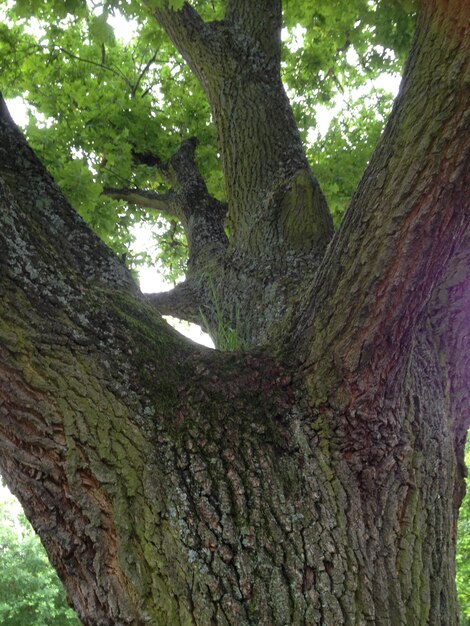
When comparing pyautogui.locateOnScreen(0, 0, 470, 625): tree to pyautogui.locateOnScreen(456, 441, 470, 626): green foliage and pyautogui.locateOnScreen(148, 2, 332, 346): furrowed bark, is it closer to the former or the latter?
pyautogui.locateOnScreen(148, 2, 332, 346): furrowed bark

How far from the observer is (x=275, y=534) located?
1.75 m

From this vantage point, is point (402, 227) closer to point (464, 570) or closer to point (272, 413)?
point (272, 413)

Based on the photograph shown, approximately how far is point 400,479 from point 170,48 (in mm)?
7364

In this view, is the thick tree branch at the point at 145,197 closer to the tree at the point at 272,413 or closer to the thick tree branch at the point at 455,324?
the tree at the point at 272,413

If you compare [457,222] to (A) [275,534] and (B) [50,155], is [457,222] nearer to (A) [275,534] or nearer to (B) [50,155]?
(A) [275,534]

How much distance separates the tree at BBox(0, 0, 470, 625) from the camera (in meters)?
1.70

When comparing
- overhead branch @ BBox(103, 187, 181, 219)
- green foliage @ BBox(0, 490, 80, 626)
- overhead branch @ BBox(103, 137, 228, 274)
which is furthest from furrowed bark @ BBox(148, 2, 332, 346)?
green foliage @ BBox(0, 490, 80, 626)

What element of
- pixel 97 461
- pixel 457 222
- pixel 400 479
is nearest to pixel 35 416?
pixel 97 461

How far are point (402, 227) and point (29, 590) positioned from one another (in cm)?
1388

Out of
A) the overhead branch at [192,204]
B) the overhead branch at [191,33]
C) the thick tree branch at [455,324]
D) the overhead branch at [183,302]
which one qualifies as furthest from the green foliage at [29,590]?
the thick tree branch at [455,324]

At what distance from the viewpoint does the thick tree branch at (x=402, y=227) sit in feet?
6.00

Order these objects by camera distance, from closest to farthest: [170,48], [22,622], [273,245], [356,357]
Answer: [356,357], [273,245], [170,48], [22,622]

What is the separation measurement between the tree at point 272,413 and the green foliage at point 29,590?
11.7 metres

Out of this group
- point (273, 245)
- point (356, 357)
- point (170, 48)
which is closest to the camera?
point (356, 357)
